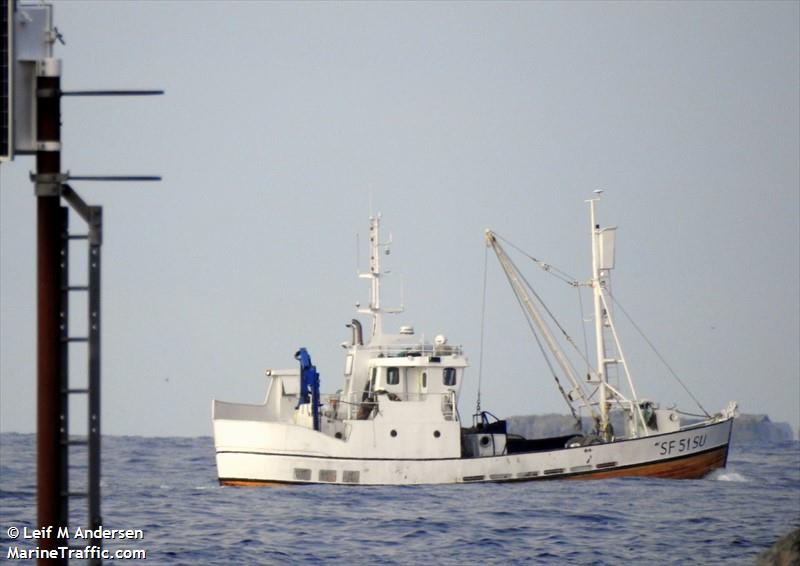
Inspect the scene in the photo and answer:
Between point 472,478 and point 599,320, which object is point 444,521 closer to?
point 472,478

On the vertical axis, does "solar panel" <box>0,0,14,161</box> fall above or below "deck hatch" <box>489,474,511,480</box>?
above

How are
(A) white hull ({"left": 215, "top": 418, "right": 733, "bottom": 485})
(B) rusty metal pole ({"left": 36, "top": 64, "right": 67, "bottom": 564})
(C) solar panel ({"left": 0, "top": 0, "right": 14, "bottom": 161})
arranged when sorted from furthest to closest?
(A) white hull ({"left": 215, "top": 418, "right": 733, "bottom": 485}) < (B) rusty metal pole ({"left": 36, "top": 64, "right": 67, "bottom": 564}) < (C) solar panel ({"left": 0, "top": 0, "right": 14, "bottom": 161})

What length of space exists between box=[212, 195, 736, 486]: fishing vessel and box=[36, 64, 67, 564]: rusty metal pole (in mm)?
23694

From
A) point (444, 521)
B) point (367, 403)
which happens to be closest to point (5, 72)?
point (444, 521)

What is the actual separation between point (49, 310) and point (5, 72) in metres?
1.80

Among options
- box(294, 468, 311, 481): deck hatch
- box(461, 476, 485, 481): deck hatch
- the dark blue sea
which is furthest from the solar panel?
box(461, 476, 485, 481): deck hatch

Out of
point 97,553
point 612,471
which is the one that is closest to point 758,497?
point 612,471

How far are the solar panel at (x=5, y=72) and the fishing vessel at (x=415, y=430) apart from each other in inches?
956

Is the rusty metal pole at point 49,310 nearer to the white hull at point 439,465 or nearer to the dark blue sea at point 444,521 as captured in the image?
the dark blue sea at point 444,521

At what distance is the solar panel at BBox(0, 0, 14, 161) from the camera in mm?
8844

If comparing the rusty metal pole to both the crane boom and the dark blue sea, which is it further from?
the crane boom

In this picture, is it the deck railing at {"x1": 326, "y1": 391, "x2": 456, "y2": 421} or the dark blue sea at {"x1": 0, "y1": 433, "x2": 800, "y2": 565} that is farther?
the deck railing at {"x1": 326, "y1": 391, "x2": 456, "y2": 421}

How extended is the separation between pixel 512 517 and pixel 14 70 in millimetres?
19187

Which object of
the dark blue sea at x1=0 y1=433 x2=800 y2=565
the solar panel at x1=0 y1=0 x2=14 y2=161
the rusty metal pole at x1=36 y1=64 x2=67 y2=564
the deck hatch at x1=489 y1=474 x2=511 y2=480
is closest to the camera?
the solar panel at x1=0 y1=0 x2=14 y2=161
